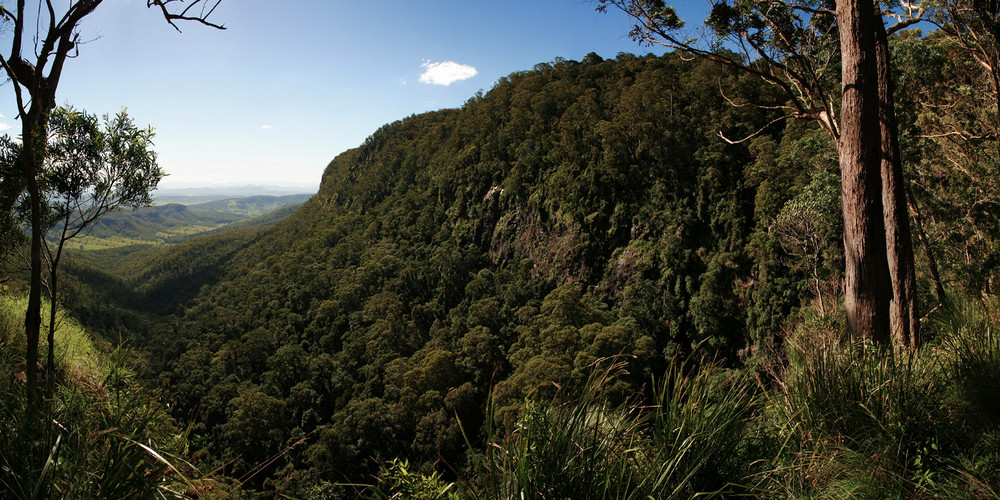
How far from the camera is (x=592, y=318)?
79.5 feet

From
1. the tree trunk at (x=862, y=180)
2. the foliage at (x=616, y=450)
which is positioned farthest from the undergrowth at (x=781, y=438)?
the tree trunk at (x=862, y=180)

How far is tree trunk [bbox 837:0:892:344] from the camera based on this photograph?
A: 323cm

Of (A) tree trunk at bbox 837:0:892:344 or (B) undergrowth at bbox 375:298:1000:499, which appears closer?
(B) undergrowth at bbox 375:298:1000:499

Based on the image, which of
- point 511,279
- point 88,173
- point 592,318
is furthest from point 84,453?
point 511,279

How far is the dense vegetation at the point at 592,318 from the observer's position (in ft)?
6.32

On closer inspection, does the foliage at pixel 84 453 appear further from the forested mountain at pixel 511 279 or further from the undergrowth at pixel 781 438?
the forested mountain at pixel 511 279

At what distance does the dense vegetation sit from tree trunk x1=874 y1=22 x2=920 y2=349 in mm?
327

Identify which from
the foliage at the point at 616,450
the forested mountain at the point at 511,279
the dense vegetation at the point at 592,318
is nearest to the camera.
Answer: the foliage at the point at 616,450

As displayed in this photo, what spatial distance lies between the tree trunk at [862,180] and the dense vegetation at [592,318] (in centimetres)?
40

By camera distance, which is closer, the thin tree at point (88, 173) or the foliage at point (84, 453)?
the foliage at point (84, 453)

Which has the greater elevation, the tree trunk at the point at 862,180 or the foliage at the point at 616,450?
the tree trunk at the point at 862,180

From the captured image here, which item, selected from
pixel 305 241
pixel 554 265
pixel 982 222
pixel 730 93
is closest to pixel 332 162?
pixel 305 241

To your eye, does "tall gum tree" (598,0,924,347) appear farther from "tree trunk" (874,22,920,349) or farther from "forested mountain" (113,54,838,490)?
"forested mountain" (113,54,838,490)

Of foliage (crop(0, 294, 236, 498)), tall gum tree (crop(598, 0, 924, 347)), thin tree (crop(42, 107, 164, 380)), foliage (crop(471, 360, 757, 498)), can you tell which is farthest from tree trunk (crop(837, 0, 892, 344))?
thin tree (crop(42, 107, 164, 380))
